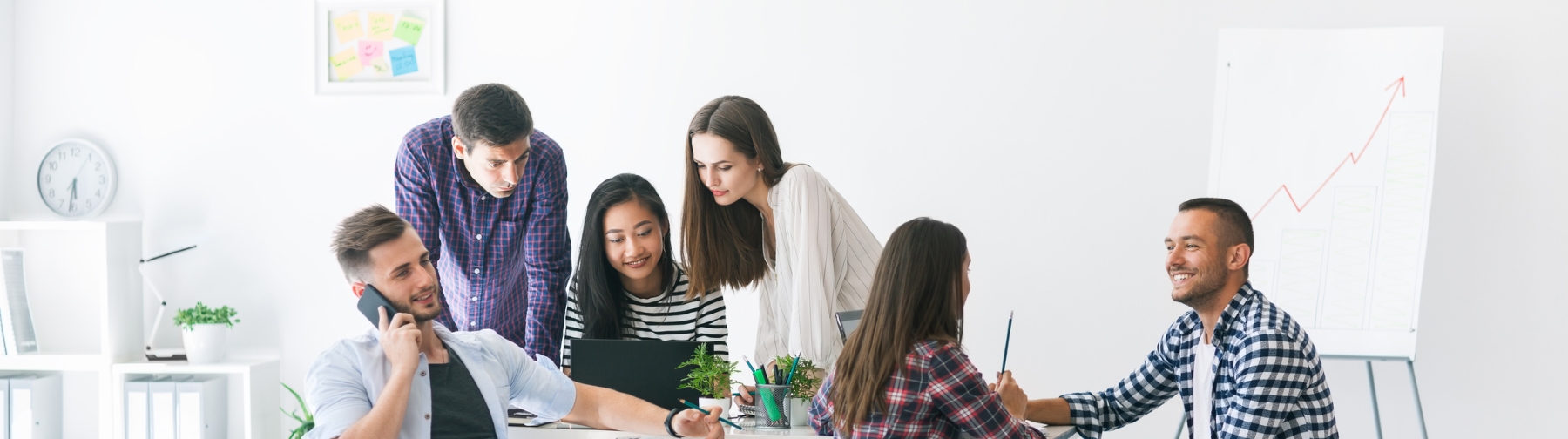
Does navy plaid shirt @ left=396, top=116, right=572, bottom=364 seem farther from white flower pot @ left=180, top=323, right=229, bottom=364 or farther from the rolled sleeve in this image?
white flower pot @ left=180, top=323, right=229, bottom=364

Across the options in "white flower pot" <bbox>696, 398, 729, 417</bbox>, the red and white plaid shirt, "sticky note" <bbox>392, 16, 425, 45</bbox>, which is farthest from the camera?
"sticky note" <bbox>392, 16, 425, 45</bbox>

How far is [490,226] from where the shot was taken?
287cm

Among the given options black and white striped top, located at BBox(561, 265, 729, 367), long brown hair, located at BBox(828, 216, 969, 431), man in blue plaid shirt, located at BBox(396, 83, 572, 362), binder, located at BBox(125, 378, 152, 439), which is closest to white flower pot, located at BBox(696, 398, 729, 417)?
long brown hair, located at BBox(828, 216, 969, 431)

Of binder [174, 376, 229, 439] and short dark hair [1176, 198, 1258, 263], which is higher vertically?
short dark hair [1176, 198, 1258, 263]

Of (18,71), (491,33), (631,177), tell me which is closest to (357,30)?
(491,33)

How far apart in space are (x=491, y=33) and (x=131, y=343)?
1.70m

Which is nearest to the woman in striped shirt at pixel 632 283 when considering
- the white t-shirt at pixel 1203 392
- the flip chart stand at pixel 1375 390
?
the white t-shirt at pixel 1203 392

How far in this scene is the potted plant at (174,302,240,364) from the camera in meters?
3.75

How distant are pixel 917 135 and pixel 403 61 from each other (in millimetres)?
1799

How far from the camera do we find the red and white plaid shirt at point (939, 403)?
177 centimetres

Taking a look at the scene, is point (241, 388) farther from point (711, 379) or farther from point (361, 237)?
point (711, 379)

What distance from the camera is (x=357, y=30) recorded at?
3848 mm

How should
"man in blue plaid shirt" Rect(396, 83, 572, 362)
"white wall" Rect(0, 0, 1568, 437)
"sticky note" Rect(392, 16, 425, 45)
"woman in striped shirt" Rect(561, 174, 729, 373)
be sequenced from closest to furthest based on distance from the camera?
"woman in striped shirt" Rect(561, 174, 729, 373) → "man in blue plaid shirt" Rect(396, 83, 572, 362) → "white wall" Rect(0, 0, 1568, 437) → "sticky note" Rect(392, 16, 425, 45)

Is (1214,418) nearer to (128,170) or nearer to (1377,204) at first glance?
(1377,204)
